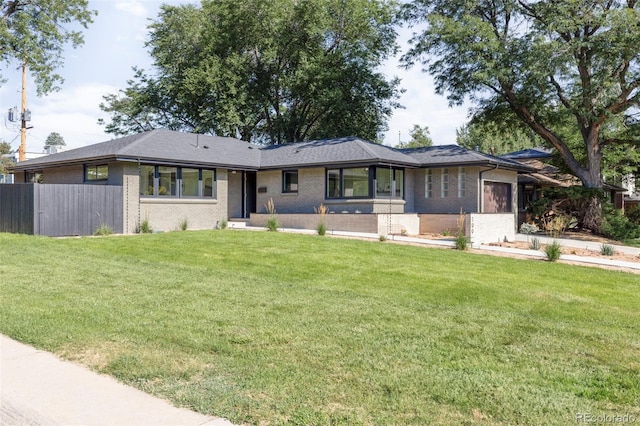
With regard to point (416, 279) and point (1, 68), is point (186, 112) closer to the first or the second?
A: point (1, 68)

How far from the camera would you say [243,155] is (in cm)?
2473

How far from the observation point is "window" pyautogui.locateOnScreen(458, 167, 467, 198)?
70.9 feet

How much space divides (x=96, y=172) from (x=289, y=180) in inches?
345

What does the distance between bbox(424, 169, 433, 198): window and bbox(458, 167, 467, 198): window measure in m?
1.46

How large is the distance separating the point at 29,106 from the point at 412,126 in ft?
169

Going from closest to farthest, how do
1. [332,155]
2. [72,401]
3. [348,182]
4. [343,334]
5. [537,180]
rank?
[72,401] < [343,334] < [348,182] < [332,155] < [537,180]

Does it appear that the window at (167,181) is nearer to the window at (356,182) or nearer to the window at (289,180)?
the window at (289,180)

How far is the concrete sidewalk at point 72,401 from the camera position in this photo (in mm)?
3463

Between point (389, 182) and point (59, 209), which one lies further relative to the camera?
point (389, 182)

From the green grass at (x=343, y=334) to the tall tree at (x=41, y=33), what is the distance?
2207cm

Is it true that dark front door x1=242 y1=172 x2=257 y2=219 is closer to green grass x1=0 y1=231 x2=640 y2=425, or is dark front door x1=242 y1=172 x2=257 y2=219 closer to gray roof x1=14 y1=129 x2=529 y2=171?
gray roof x1=14 y1=129 x2=529 y2=171

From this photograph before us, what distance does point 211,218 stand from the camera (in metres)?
21.5

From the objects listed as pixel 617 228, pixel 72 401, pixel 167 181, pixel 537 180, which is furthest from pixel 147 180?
pixel 617 228

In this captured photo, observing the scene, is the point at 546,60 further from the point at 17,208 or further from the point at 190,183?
the point at 17,208
